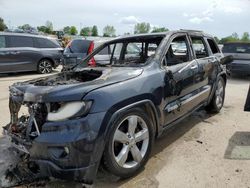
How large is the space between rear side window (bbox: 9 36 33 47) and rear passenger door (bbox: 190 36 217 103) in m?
8.64

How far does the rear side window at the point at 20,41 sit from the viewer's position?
1238cm

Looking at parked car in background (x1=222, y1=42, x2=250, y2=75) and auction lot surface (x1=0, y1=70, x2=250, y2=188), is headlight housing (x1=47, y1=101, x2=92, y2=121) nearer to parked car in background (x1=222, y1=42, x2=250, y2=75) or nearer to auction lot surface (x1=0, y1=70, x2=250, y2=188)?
auction lot surface (x1=0, y1=70, x2=250, y2=188)

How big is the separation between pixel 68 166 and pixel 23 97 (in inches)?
39.9

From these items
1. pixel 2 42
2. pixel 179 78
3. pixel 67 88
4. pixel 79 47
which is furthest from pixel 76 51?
pixel 67 88

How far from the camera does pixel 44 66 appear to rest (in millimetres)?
13359

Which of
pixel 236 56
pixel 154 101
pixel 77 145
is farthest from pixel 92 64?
pixel 236 56

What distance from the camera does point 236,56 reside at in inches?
495

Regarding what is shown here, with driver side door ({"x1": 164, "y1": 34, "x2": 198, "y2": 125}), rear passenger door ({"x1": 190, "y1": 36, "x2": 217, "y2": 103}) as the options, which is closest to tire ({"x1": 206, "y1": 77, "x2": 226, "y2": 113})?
rear passenger door ({"x1": 190, "y1": 36, "x2": 217, "y2": 103})

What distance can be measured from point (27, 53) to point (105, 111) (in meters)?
10.3

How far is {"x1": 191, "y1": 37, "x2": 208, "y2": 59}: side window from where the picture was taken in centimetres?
556

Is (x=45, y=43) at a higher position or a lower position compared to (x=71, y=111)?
lower

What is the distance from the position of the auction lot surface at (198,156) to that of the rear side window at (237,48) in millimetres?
6947

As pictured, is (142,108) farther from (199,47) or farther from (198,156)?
(199,47)

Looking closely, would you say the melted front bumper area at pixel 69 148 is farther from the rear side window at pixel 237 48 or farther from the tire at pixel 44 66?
the rear side window at pixel 237 48
